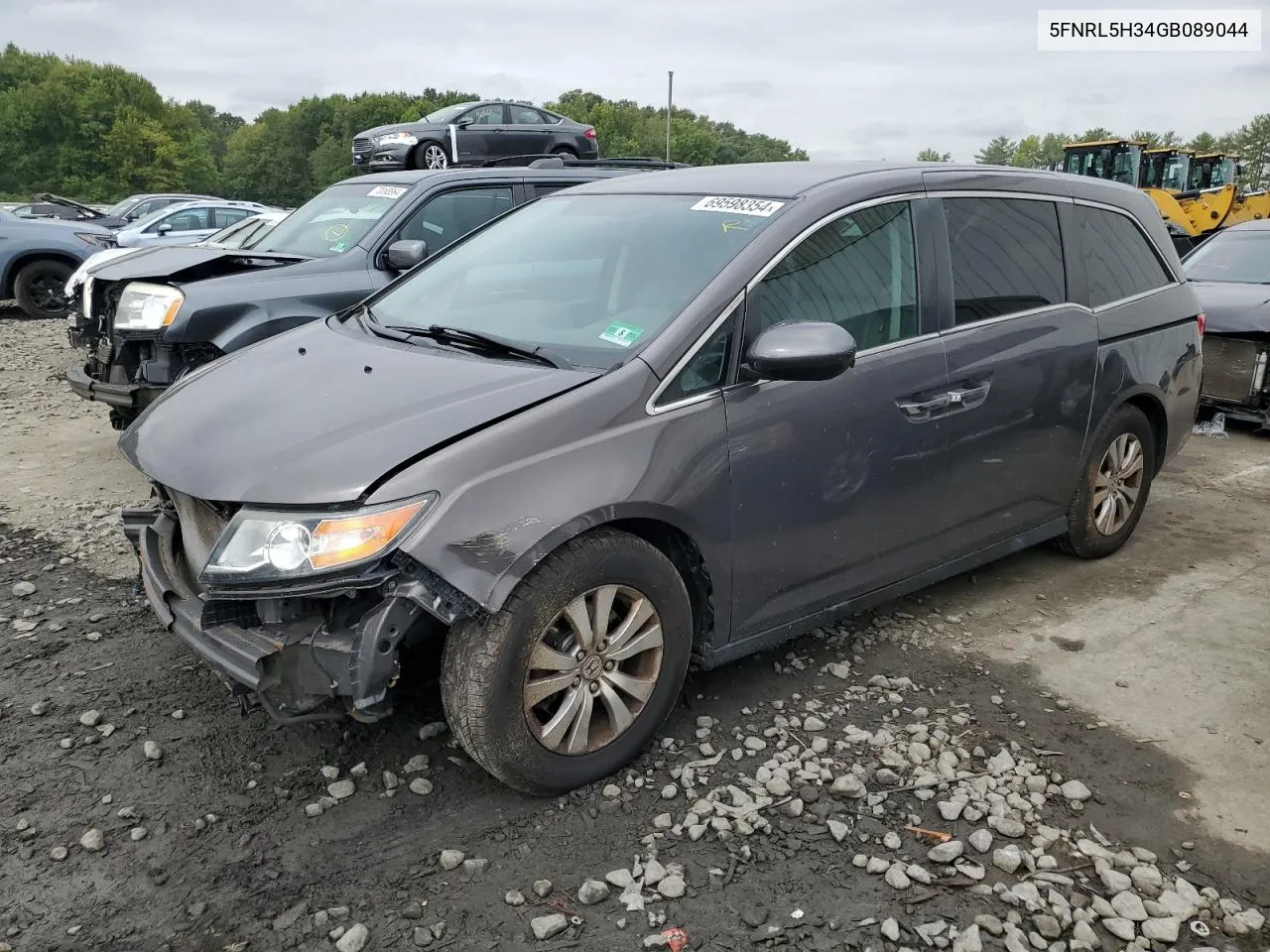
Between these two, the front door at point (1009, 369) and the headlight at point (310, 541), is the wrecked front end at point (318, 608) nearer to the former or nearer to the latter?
the headlight at point (310, 541)

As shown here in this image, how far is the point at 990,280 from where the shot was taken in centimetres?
388

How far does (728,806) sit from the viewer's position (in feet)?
9.36

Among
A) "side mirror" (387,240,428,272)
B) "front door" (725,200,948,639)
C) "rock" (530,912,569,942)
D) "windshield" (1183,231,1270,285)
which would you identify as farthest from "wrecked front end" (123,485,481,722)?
"windshield" (1183,231,1270,285)

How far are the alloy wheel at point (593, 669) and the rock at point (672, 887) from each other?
18.4 inches

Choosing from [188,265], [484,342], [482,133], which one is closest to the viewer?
[484,342]

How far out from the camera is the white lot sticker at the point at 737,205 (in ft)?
11.0

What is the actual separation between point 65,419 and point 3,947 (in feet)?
20.6

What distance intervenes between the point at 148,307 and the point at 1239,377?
24.8 feet

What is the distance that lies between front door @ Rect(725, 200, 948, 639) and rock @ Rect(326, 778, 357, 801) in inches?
49.5

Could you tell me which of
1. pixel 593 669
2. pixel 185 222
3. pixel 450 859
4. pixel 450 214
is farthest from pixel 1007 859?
pixel 185 222

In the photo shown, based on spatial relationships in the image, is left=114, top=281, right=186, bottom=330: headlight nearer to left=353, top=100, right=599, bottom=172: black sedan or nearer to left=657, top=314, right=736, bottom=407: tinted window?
left=657, top=314, right=736, bottom=407: tinted window

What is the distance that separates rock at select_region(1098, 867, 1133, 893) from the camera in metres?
2.54

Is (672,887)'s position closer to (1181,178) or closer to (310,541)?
(310,541)

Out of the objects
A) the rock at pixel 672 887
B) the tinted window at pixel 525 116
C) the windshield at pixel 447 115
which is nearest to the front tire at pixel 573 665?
the rock at pixel 672 887
